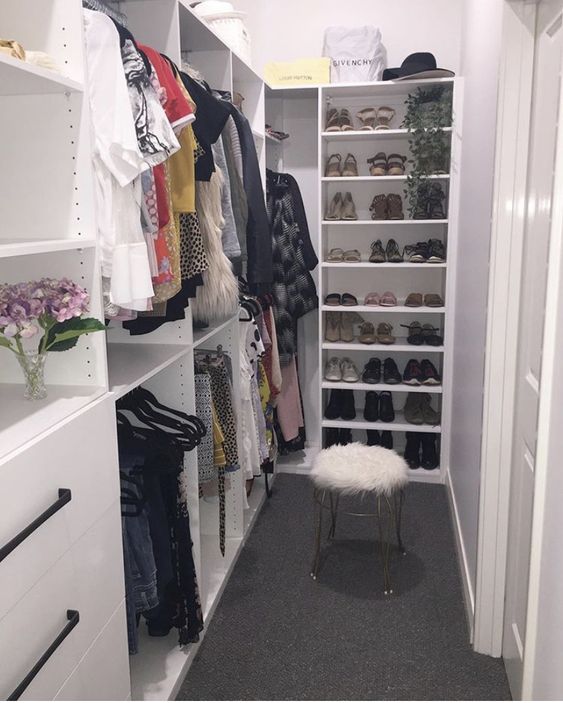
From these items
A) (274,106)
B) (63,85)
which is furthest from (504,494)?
(274,106)

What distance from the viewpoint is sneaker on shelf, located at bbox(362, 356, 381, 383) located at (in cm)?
377

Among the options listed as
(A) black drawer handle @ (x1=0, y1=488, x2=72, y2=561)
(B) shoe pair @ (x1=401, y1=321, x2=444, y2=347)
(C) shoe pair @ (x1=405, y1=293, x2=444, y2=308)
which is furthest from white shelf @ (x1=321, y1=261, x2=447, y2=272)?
(A) black drawer handle @ (x1=0, y1=488, x2=72, y2=561)

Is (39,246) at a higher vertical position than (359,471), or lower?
higher

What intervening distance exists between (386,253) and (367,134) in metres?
0.68

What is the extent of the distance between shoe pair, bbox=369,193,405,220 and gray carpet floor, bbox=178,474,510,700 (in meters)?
1.71

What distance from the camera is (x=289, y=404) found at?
3816 mm

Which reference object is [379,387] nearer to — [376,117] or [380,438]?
[380,438]

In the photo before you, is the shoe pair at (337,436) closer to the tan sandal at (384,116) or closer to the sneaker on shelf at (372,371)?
the sneaker on shelf at (372,371)

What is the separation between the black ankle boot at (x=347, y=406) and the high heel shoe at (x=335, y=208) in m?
1.07

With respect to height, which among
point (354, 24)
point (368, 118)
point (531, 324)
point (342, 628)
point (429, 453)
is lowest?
point (342, 628)

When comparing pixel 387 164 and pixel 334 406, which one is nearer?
pixel 387 164

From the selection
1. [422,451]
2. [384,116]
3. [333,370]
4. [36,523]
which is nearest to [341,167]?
[384,116]

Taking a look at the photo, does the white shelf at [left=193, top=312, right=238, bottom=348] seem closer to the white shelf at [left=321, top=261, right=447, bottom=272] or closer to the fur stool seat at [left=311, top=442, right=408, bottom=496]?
the fur stool seat at [left=311, top=442, right=408, bottom=496]

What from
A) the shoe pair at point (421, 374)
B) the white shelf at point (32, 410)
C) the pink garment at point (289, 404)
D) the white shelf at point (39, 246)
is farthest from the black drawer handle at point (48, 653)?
→ the shoe pair at point (421, 374)
